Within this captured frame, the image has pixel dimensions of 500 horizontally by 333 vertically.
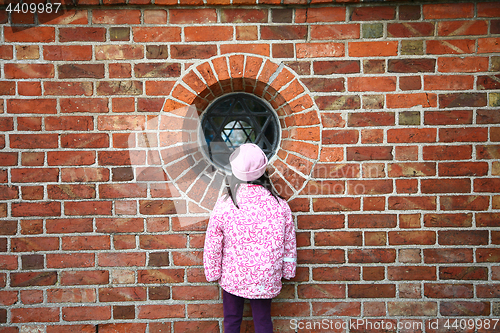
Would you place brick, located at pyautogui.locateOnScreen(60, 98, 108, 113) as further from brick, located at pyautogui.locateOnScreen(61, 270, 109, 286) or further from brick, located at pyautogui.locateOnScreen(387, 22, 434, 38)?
brick, located at pyautogui.locateOnScreen(387, 22, 434, 38)

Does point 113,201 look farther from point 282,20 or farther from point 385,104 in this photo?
point 385,104

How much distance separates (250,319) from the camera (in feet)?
→ 6.07

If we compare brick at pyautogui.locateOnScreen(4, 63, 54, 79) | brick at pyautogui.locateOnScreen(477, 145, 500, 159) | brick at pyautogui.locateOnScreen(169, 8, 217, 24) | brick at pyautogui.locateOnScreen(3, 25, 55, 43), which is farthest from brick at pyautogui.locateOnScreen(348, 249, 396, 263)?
brick at pyautogui.locateOnScreen(3, 25, 55, 43)

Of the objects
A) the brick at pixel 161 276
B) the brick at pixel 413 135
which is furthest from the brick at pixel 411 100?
the brick at pixel 161 276

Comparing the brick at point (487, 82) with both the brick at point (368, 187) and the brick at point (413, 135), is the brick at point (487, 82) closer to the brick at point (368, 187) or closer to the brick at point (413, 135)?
the brick at point (413, 135)

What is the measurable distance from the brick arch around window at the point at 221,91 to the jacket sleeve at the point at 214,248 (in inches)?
10.5

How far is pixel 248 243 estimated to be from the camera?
150 cm

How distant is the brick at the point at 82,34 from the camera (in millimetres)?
1755

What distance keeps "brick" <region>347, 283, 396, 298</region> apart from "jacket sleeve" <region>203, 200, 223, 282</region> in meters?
0.87

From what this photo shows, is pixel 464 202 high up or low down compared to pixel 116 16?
down

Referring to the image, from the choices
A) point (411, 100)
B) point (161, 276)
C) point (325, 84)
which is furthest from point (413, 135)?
point (161, 276)

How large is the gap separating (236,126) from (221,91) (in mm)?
251

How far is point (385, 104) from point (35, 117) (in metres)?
2.14

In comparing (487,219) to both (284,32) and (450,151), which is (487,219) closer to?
(450,151)
